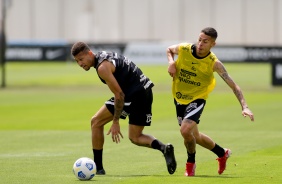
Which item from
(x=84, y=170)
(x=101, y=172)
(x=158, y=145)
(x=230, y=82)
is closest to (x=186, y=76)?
(x=230, y=82)

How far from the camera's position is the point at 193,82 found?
13891 millimetres

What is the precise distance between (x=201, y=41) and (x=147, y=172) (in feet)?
7.61

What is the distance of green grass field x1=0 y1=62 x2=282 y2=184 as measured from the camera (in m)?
13.9

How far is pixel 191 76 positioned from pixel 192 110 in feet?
1.82

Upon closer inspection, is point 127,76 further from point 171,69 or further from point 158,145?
point 158,145

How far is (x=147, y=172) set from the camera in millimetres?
14195

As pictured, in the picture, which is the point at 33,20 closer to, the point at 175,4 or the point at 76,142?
the point at 175,4

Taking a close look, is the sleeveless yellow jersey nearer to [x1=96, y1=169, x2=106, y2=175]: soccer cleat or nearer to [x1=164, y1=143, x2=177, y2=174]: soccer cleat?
[x1=164, y1=143, x2=177, y2=174]: soccer cleat

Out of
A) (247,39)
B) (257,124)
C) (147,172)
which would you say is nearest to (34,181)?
(147,172)

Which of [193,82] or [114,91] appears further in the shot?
[193,82]

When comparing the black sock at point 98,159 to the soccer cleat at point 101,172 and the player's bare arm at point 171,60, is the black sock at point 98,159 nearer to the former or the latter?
the soccer cleat at point 101,172

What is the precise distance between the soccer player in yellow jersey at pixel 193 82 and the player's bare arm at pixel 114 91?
3.08 ft

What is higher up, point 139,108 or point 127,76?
point 127,76

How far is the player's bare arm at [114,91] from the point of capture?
13.2 meters
